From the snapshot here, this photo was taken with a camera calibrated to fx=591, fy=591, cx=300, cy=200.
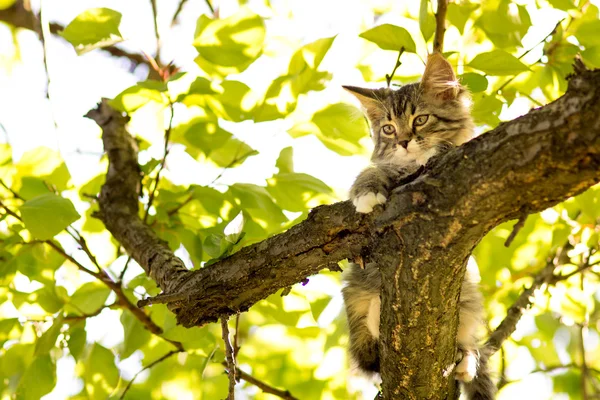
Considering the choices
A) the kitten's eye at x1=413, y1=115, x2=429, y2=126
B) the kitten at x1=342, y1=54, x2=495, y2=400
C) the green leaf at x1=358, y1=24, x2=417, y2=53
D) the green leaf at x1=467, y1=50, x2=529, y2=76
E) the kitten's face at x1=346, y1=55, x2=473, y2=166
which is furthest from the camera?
the kitten's eye at x1=413, y1=115, x2=429, y2=126

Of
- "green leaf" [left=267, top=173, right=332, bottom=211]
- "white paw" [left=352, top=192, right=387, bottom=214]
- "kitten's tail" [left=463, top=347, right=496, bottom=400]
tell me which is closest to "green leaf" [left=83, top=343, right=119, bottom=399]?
"green leaf" [left=267, top=173, right=332, bottom=211]

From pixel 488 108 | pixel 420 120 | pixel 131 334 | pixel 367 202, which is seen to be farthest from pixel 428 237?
pixel 420 120

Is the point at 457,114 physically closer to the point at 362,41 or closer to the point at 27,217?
the point at 362,41

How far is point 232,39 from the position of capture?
2035 mm

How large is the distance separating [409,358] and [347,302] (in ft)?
2.50

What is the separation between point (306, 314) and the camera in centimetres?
233

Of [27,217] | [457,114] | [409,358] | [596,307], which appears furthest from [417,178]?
[596,307]

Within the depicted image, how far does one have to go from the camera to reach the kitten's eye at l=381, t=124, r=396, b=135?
9.38ft

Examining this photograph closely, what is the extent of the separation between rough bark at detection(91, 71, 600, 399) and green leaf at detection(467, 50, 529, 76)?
1.75ft

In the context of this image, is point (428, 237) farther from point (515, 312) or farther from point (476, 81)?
point (515, 312)

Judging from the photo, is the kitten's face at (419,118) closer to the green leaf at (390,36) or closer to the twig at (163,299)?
the green leaf at (390,36)

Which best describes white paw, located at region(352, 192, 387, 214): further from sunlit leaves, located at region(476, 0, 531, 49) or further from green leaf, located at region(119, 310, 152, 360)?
green leaf, located at region(119, 310, 152, 360)

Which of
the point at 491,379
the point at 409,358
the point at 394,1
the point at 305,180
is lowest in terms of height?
the point at 409,358

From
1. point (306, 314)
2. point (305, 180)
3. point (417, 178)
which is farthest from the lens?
point (306, 314)
